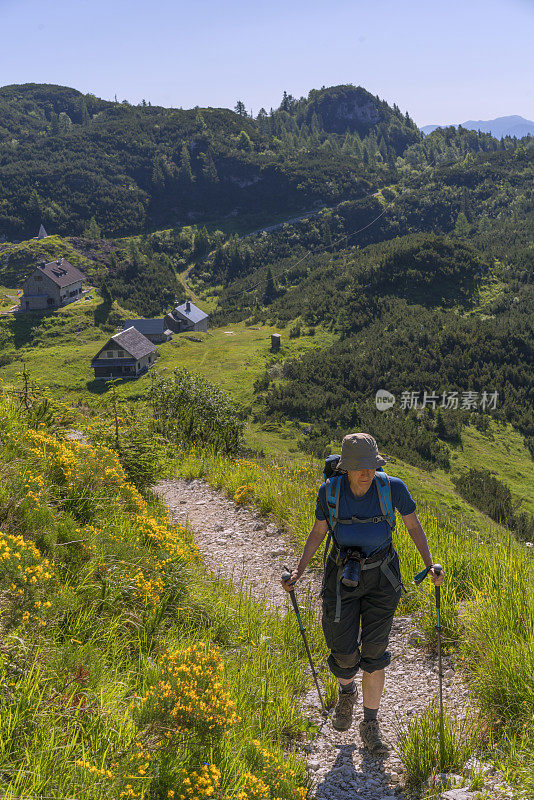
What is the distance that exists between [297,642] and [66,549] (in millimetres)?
2190

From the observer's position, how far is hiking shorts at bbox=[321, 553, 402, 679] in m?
3.36

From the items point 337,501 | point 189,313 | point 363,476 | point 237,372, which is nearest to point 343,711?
point 337,501

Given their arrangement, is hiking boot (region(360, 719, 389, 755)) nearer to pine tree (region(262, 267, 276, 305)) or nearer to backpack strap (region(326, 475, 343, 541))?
backpack strap (region(326, 475, 343, 541))

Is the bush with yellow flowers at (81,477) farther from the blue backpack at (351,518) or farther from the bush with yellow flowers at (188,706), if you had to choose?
the blue backpack at (351,518)

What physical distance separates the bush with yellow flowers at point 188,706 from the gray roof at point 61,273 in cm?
6677

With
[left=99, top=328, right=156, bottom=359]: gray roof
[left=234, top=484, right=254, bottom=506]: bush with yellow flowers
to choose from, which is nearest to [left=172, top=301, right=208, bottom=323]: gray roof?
[left=99, top=328, right=156, bottom=359]: gray roof

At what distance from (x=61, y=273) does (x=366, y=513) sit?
7062cm

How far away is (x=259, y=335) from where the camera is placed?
189 feet

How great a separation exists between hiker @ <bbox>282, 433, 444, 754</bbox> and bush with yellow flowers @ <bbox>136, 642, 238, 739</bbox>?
0.96m

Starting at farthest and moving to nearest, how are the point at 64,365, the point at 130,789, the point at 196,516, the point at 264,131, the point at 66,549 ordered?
the point at 264,131 < the point at 64,365 < the point at 196,516 < the point at 66,549 < the point at 130,789

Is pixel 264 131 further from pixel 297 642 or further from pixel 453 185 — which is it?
pixel 297 642

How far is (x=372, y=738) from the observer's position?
10.8 ft

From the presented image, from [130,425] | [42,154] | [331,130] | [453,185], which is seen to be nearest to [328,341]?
[130,425]

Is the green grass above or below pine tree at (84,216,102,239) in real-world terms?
below
